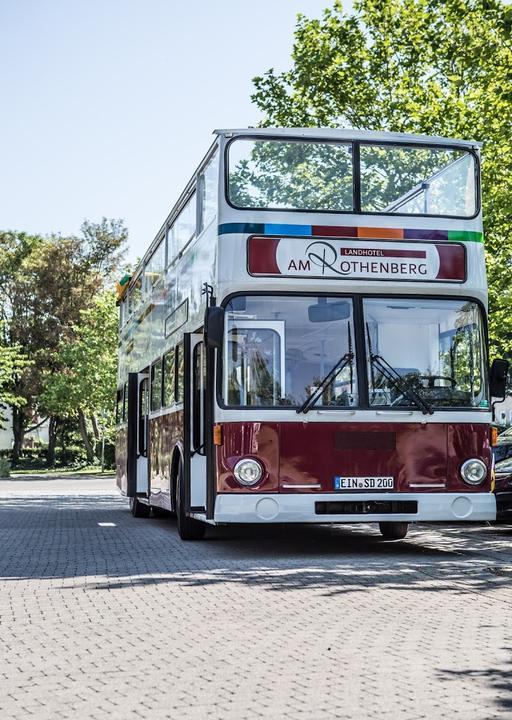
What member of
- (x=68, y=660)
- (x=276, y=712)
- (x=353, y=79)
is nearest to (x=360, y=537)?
(x=68, y=660)

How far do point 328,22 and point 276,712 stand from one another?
29133 millimetres

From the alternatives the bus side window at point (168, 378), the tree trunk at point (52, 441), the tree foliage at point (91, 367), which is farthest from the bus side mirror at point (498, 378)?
the tree trunk at point (52, 441)

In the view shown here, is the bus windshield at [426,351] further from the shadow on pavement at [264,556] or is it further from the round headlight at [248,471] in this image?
the shadow on pavement at [264,556]

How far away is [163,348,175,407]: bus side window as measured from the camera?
53.1 ft

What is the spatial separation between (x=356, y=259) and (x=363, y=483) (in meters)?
2.43

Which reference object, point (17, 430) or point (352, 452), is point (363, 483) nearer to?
point (352, 452)

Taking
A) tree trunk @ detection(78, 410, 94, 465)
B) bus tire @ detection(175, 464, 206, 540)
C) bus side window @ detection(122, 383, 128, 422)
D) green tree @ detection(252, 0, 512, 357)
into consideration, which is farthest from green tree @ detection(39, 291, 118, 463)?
bus tire @ detection(175, 464, 206, 540)

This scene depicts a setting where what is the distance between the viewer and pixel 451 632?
8.02m

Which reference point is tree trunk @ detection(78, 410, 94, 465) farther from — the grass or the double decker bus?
the double decker bus

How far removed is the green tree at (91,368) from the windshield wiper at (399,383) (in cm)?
4884

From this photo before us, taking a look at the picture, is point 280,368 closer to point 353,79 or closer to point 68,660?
point 68,660

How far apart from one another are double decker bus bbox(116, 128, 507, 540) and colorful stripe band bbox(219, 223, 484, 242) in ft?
0.05

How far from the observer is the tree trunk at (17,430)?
72.1 meters

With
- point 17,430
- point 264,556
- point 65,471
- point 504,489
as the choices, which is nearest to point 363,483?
point 264,556
